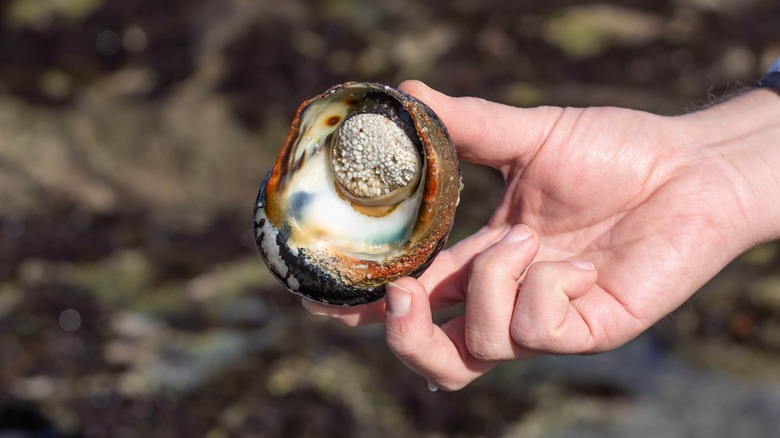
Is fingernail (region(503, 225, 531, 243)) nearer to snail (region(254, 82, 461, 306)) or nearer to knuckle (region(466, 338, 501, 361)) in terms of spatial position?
snail (region(254, 82, 461, 306))

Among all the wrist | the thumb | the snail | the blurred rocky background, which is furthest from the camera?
the blurred rocky background

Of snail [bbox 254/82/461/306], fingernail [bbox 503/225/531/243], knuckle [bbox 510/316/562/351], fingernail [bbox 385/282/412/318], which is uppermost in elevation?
snail [bbox 254/82/461/306]

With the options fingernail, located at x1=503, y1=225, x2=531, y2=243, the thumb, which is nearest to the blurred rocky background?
the thumb

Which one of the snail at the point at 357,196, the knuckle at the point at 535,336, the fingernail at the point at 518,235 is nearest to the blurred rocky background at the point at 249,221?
the fingernail at the point at 518,235

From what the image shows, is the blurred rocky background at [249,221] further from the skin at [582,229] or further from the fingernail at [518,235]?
the fingernail at [518,235]

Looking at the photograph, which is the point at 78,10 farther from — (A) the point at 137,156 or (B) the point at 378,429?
(B) the point at 378,429

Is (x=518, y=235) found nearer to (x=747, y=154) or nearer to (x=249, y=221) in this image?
(x=747, y=154)

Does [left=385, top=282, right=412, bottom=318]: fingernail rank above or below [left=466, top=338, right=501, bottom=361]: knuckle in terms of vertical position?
above

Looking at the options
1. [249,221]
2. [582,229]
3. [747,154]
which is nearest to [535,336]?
[582,229]
